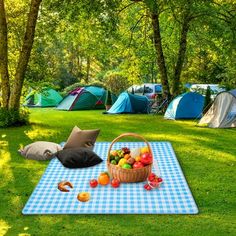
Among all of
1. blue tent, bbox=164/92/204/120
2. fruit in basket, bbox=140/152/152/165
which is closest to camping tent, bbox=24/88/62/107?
blue tent, bbox=164/92/204/120

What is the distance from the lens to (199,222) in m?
5.50

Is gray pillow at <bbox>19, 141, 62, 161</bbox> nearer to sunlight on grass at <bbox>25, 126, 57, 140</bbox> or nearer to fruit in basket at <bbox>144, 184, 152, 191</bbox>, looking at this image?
sunlight on grass at <bbox>25, 126, 57, 140</bbox>

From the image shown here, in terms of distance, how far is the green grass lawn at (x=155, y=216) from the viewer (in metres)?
5.33

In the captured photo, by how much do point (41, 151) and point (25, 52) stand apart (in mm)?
5420

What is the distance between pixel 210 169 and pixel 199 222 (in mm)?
2844

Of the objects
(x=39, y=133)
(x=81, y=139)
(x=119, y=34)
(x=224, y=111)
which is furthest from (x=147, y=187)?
(x=119, y=34)

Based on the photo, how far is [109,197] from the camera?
636 cm

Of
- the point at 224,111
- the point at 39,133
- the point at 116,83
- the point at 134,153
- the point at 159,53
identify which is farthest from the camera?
the point at 116,83

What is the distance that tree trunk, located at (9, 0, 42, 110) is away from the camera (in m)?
13.2

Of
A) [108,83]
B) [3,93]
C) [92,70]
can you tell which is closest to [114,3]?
[3,93]

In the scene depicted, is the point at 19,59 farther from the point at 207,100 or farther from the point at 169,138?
the point at 207,100

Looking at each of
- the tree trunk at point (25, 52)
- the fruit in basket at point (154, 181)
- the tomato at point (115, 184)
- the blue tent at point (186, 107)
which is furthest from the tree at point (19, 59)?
the fruit in basket at point (154, 181)

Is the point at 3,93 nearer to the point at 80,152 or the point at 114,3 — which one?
the point at 114,3

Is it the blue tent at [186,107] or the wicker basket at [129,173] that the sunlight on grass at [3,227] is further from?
the blue tent at [186,107]
